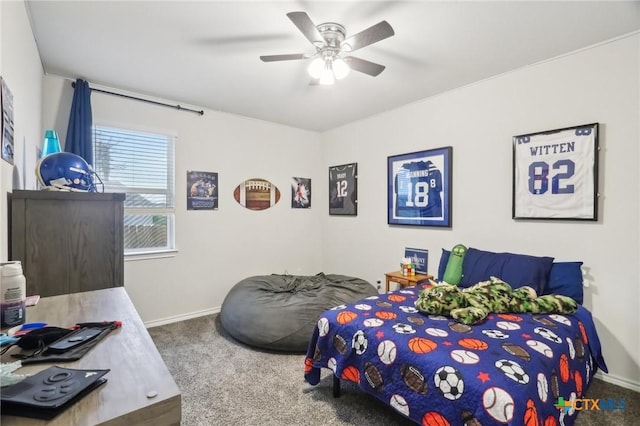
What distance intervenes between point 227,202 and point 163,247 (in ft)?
3.01

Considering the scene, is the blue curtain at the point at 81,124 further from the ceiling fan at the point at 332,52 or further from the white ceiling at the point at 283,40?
the ceiling fan at the point at 332,52

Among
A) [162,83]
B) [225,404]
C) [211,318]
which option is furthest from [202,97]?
[225,404]

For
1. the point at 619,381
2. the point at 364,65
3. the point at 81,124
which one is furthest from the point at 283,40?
the point at 619,381

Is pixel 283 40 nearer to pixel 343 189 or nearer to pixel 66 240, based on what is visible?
pixel 66 240

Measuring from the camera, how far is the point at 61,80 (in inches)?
114

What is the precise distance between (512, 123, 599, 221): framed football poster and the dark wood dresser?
3.12 metres

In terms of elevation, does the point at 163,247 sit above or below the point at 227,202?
below

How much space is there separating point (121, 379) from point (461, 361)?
1.40 metres

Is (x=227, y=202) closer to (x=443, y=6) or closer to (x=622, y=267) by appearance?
(x=443, y=6)

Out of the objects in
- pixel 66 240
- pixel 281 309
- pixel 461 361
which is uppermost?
pixel 66 240

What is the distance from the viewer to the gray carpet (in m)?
1.91

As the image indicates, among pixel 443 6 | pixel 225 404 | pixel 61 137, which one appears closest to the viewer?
pixel 443 6

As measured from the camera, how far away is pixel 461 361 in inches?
57.7

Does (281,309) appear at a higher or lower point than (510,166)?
lower
